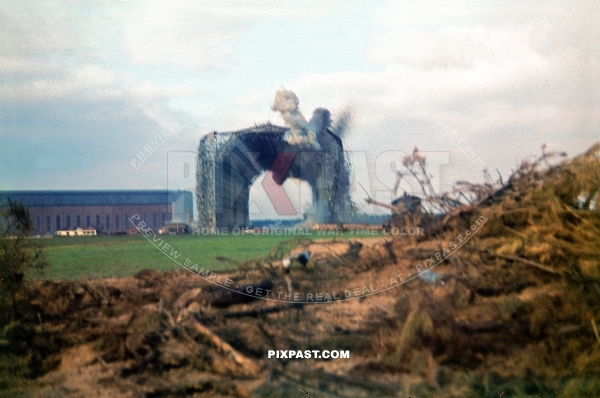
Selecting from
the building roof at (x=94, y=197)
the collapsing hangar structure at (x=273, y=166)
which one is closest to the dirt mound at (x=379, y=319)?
the collapsing hangar structure at (x=273, y=166)

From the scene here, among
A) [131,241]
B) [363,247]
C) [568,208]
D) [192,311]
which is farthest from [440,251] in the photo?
[131,241]

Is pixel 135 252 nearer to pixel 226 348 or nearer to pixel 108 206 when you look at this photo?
pixel 108 206

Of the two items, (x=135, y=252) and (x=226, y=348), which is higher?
(x=135, y=252)

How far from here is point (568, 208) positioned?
15.7ft

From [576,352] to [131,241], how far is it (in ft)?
11.2

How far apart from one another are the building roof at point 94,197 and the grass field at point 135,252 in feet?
0.91

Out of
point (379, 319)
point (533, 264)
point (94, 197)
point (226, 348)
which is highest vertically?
A: point (94, 197)

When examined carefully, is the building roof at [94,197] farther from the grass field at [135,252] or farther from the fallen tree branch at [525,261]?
the fallen tree branch at [525,261]

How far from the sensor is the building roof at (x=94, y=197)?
476 centimetres

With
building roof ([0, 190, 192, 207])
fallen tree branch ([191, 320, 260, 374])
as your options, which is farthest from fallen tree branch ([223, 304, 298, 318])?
building roof ([0, 190, 192, 207])

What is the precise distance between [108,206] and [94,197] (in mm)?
124

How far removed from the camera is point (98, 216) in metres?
4.81

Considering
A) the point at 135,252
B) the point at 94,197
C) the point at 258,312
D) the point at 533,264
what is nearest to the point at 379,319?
the point at 258,312

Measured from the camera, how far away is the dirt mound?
14.9ft
